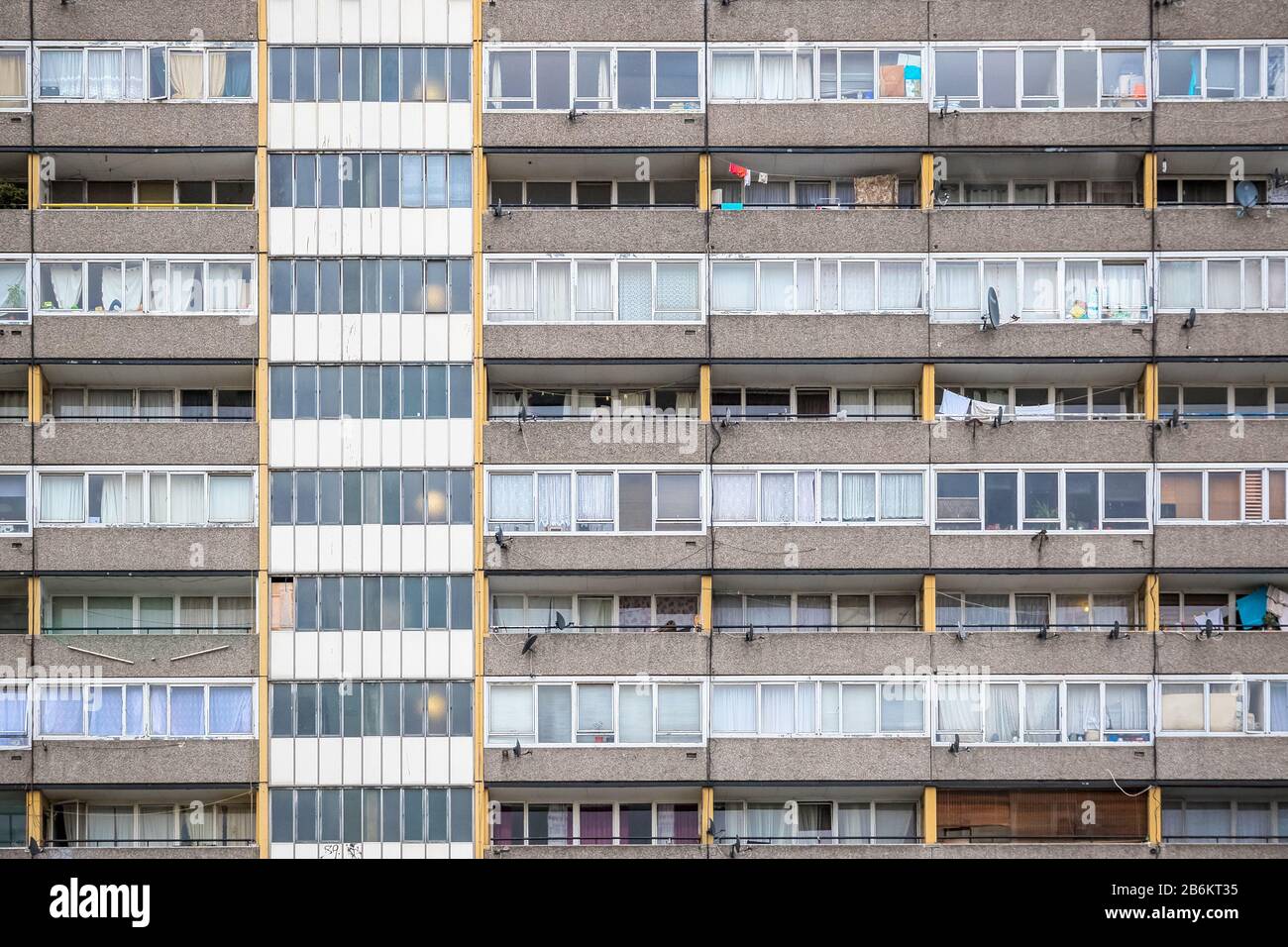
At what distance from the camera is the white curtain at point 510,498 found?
3500 centimetres

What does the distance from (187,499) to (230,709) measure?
4.96 meters

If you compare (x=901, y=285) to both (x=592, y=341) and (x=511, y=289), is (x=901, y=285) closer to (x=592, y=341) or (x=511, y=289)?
(x=592, y=341)

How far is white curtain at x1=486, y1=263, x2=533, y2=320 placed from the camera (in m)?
35.3

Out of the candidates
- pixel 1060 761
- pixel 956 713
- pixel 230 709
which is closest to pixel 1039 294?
pixel 956 713

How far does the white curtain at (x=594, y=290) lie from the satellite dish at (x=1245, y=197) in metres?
14.9

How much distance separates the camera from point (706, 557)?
114ft

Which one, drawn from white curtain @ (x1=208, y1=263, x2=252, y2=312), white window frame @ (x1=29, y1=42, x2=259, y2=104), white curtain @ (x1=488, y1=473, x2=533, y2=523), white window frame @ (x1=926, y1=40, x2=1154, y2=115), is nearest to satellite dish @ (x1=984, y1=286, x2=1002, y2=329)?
white window frame @ (x1=926, y1=40, x2=1154, y2=115)

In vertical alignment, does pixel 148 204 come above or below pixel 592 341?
above

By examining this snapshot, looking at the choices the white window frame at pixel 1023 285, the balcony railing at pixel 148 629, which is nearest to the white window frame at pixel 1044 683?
the white window frame at pixel 1023 285

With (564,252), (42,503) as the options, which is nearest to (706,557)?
(564,252)

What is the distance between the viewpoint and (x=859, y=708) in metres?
34.6

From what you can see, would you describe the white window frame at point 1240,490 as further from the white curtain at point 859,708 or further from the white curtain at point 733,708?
Answer: the white curtain at point 733,708

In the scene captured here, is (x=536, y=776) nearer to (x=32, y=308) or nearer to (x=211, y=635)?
(x=211, y=635)

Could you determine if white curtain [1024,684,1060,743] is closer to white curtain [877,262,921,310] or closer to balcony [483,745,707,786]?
balcony [483,745,707,786]
